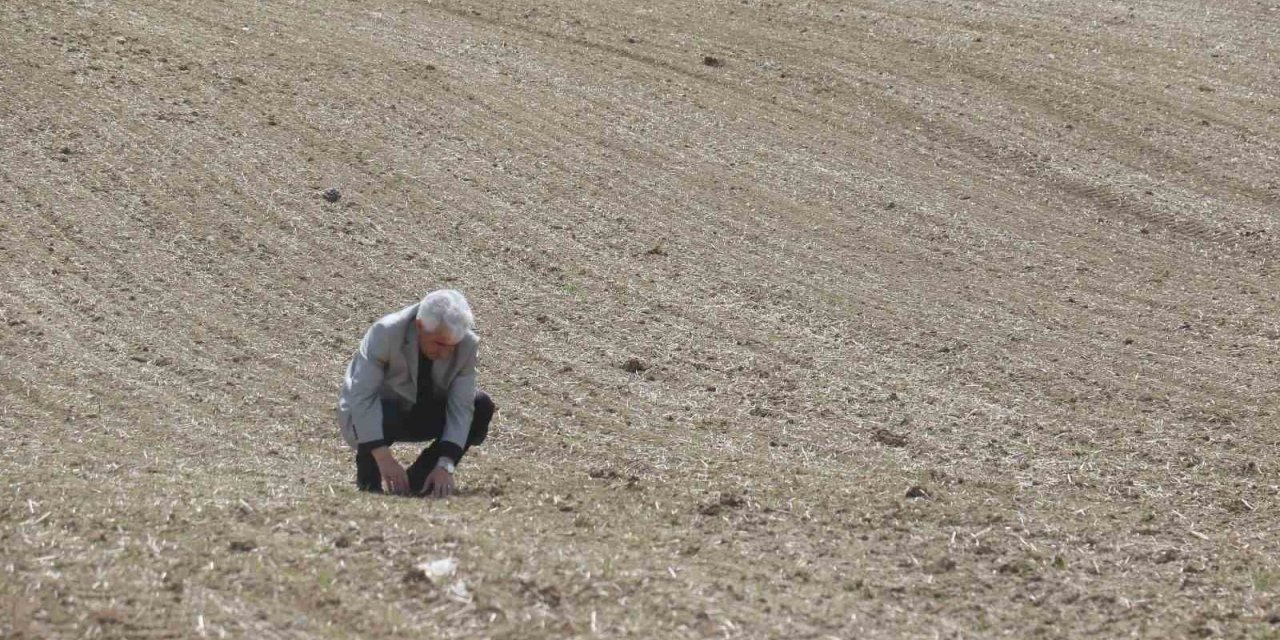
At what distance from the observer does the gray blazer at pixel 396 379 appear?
6.27 meters

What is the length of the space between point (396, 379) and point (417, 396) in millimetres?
161

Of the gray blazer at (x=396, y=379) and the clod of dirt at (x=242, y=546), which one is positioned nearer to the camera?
the clod of dirt at (x=242, y=546)

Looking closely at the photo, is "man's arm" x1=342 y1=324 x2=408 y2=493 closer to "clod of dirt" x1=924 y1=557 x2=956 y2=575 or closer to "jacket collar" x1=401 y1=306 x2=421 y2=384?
"jacket collar" x1=401 y1=306 x2=421 y2=384

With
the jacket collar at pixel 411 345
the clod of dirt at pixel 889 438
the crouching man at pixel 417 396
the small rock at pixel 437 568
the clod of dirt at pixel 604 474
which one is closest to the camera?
the small rock at pixel 437 568

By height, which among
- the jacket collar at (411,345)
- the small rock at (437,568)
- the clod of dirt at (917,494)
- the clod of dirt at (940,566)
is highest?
the jacket collar at (411,345)

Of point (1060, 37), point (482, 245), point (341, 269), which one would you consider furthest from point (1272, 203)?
point (341, 269)

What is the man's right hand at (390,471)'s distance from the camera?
6371mm

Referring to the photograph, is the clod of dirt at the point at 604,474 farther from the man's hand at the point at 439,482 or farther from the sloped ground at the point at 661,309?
the man's hand at the point at 439,482

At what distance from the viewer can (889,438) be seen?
815 centimetres

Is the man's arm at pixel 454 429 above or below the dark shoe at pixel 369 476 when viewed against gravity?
above

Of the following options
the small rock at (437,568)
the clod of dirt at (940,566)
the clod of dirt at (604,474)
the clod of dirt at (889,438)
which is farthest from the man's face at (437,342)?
the clod of dirt at (889,438)

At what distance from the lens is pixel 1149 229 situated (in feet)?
39.7

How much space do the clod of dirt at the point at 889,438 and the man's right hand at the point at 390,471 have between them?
2885 mm

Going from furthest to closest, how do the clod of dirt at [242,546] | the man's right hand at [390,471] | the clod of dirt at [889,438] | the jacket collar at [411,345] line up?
the clod of dirt at [889,438] → the man's right hand at [390,471] → the jacket collar at [411,345] → the clod of dirt at [242,546]
